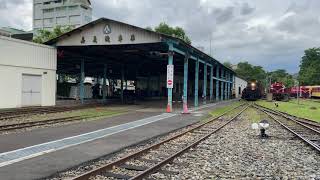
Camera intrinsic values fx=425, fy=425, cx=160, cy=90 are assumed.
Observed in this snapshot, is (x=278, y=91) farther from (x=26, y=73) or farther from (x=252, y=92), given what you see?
(x=26, y=73)

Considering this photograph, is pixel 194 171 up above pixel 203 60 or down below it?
below

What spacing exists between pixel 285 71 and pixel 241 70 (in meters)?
38.3

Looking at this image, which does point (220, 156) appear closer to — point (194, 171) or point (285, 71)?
point (194, 171)

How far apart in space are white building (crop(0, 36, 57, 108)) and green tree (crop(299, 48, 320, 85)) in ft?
333

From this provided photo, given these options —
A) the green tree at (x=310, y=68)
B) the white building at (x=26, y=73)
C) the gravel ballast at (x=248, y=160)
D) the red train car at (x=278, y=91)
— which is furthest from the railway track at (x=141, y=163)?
the green tree at (x=310, y=68)

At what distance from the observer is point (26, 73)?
28.7m

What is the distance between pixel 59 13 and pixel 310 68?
84554mm

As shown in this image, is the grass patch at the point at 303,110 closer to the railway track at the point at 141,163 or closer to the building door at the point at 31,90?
the railway track at the point at 141,163

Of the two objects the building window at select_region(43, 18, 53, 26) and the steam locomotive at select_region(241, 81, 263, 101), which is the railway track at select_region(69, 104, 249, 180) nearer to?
the steam locomotive at select_region(241, 81, 263, 101)

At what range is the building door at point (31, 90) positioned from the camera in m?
28.8

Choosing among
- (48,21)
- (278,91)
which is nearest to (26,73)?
(278,91)

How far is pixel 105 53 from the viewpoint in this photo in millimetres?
39719

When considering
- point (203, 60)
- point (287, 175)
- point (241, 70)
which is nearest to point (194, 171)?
point (287, 175)

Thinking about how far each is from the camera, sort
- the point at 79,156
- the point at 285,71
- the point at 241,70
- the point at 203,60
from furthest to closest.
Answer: the point at 285,71
the point at 241,70
the point at 203,60
the point at 79,156
